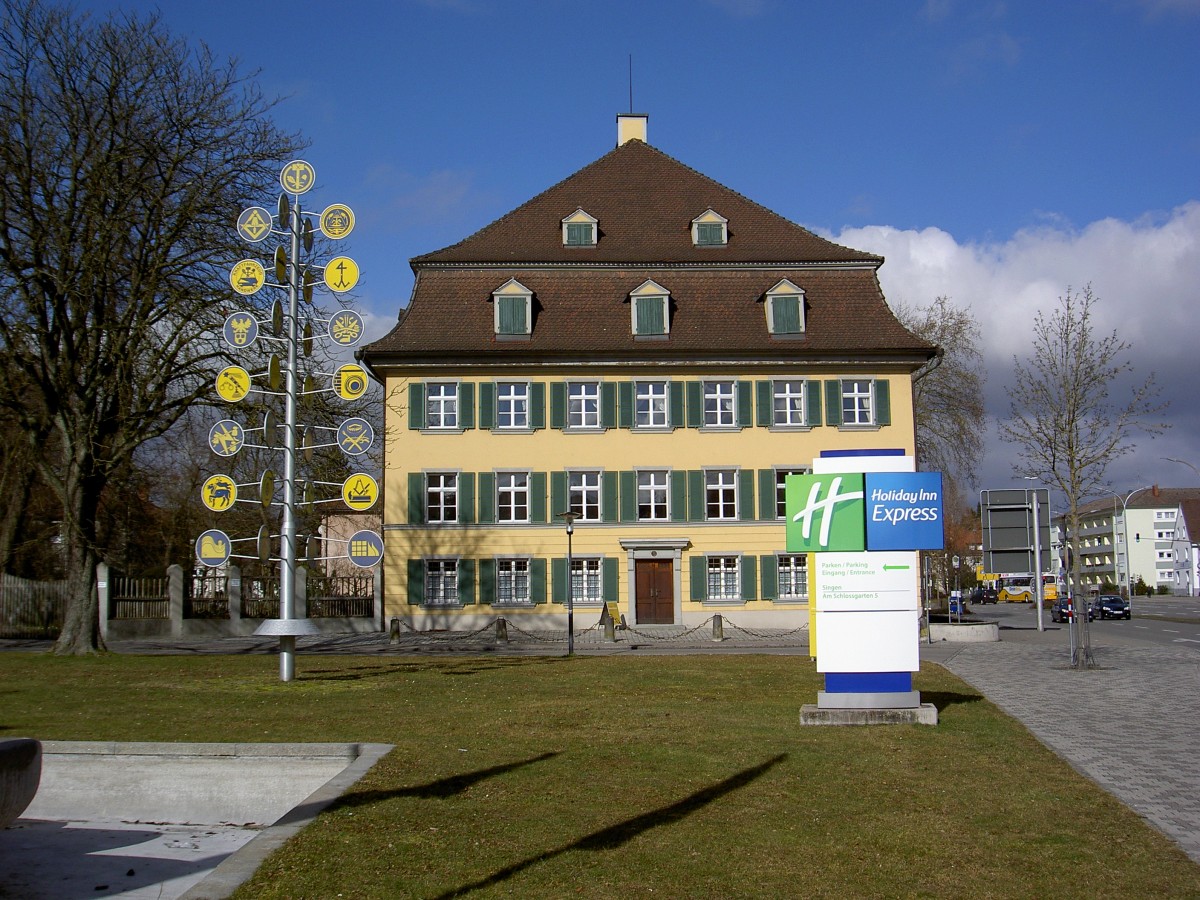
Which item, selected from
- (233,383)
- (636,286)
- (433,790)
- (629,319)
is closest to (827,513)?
(433,790)

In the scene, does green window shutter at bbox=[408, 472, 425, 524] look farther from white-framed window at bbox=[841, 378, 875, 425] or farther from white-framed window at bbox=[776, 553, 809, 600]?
white-framed window at bbox=[841, 378, 875, 425]

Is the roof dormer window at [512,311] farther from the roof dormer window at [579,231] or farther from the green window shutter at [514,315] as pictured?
the roof dormer window at [579,231]

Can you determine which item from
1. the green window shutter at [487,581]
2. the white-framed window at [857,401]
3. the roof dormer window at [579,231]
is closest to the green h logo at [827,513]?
the green window shutter at [487,581]

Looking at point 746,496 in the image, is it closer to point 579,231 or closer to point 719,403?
point 719,403

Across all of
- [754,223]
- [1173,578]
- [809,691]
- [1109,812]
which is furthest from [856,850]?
[1173,578]

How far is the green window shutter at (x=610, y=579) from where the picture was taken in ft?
129

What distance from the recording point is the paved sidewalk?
32.7 ft

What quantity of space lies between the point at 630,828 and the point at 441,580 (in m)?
31.1

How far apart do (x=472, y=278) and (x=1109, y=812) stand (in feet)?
110

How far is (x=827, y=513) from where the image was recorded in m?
13.6

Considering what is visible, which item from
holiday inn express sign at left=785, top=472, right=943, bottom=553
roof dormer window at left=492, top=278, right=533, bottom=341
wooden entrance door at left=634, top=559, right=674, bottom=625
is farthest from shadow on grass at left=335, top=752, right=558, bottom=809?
roof dormer window at left=492, top=278, right=533, bottom=341

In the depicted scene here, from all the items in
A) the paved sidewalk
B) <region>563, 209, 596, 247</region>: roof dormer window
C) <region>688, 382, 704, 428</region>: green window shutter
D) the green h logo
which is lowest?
the paved sidewalk

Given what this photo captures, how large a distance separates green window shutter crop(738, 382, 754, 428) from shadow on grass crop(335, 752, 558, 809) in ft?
97.5

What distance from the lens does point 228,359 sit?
23.8 m
